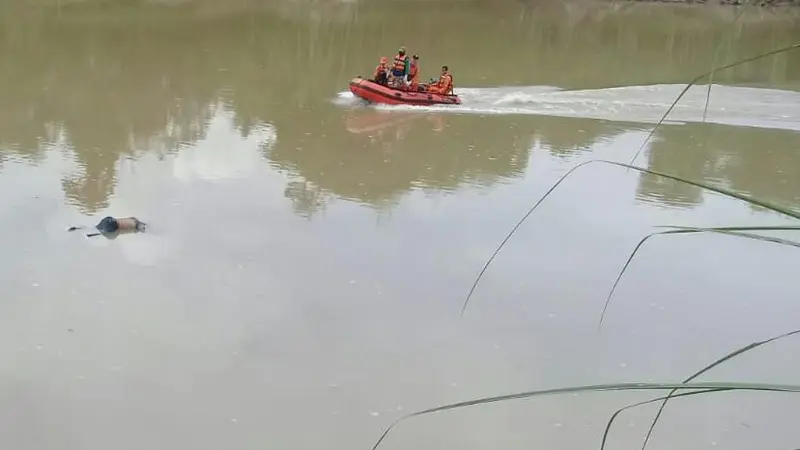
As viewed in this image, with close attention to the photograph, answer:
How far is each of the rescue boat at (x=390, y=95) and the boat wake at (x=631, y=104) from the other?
5cm

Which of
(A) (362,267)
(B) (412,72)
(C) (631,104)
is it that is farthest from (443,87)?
(A) (362,267)

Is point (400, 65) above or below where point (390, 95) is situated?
above

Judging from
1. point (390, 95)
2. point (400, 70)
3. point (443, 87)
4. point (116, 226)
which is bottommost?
point (116, 226)

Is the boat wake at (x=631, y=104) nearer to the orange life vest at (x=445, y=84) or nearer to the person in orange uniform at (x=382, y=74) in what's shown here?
the orange life vest at (x=445, y=84)

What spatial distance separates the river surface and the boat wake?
55 millimetres

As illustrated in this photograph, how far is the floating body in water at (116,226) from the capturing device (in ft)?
14.3

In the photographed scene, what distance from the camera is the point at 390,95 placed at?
8.27 m

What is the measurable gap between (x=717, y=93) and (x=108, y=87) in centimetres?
714

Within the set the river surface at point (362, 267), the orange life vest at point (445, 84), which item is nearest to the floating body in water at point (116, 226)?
the river surface at point (362, 267)

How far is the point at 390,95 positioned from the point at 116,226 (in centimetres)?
435

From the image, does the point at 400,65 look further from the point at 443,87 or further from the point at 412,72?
the point at 443,87

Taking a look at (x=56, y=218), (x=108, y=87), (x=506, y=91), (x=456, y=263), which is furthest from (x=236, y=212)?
(x=506, y=91)

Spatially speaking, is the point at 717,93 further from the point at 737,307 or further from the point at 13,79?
the point at 13,79

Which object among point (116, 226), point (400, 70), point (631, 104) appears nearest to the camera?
point (116, 226)
